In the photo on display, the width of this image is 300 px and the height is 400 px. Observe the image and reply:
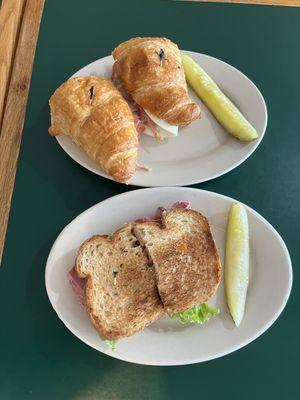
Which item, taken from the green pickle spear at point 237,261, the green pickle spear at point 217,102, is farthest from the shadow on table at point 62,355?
the green pickle spear at point 217,102

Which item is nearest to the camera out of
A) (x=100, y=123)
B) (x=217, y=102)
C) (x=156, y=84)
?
(x=100, y=123)

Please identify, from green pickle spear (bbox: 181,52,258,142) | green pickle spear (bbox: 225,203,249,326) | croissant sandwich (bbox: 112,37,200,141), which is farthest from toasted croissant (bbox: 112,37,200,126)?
green pickle spear (bbox: 225,203,249,326)

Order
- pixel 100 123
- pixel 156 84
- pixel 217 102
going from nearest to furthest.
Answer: pixel 100 123
pixel 156 84
pixel 217 102

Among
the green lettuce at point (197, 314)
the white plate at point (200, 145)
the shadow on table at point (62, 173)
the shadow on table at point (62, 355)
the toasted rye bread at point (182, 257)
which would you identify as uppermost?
the white plate at point (200, 145)

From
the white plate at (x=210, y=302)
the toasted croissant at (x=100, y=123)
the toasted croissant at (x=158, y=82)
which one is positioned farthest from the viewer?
the toasted croissant at (x=158, y=82)

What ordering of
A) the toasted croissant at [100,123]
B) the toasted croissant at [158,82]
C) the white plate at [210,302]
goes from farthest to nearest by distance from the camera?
the toasted croissant at [158,82] < the toasted croissant at [100,123] < the white plate at [210,302]

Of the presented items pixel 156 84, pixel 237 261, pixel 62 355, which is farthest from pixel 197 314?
pixel 156 84

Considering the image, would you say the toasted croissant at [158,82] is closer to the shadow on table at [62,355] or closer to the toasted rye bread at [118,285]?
the toasted rye bread at [118,285]

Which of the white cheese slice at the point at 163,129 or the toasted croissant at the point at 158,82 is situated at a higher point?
the toasted croissant at the point at 158,82

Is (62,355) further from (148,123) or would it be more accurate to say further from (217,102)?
(217,102)
